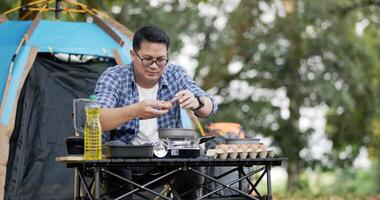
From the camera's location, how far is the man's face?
410cm

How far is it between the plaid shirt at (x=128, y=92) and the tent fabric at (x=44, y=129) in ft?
5.83

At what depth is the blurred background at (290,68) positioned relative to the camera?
12742mm

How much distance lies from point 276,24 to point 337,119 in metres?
2.17

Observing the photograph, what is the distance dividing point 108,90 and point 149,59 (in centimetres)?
27

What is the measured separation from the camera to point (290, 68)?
13.1m

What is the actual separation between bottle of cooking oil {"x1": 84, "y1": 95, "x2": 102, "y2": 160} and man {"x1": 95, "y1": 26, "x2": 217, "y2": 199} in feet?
0.61

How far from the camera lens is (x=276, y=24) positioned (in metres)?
13.2

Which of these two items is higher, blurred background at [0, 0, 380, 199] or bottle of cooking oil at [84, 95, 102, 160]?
blurred background at [0, 0, 380, 199]

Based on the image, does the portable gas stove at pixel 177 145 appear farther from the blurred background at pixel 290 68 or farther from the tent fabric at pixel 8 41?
the blurred background at pixel 290 68

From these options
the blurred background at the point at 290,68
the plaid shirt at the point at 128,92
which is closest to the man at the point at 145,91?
the plaid shirt at the point at 128,92

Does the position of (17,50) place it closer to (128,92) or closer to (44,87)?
(44,87)

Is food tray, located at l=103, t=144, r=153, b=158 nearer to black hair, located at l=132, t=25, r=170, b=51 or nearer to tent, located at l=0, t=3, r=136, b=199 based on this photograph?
black hair, located at l=132, t=25, r=170, b=51

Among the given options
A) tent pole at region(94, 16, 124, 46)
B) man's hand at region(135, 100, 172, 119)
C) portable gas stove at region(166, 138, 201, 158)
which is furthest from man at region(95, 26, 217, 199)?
tent pole at region(94, 16, 124, 46)

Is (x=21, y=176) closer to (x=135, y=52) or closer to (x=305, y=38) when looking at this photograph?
(x=135, y=52)
